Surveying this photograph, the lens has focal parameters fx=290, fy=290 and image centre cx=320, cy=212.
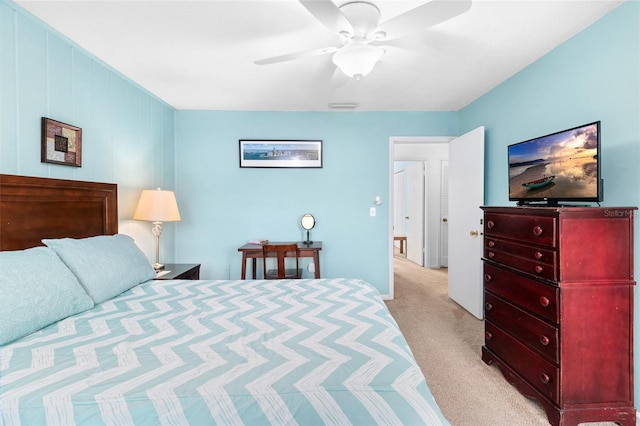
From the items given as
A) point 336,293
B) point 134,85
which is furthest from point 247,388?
point 134,85

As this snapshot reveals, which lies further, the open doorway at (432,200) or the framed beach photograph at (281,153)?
the open doorway at (432,200)

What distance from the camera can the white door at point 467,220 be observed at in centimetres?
312

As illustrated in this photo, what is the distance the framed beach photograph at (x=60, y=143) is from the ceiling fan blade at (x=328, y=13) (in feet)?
6.24

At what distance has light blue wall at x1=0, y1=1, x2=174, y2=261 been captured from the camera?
1.76 m

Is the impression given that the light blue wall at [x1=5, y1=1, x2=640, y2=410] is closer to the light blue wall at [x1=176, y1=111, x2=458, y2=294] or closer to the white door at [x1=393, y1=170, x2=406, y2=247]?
the light blue wall at [x1=176, y1=111, x2=458, y2=294]

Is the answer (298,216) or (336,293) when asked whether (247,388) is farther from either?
(298,216)

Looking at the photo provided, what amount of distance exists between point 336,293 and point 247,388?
100cm

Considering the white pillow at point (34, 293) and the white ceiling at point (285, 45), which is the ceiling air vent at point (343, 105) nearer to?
the white ceiling at point (285, 45)

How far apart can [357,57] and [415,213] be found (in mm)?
4899

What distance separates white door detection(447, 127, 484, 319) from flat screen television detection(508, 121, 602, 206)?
0.79 meters

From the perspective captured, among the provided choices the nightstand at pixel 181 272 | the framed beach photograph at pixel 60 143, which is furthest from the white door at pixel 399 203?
the framed beach photograph at pixel 60 143

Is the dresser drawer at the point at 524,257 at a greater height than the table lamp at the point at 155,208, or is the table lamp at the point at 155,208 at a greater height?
the table lamp at the point at 155,208

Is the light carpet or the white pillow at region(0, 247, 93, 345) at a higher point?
the white pillow at region(0, 247, 93, 345)

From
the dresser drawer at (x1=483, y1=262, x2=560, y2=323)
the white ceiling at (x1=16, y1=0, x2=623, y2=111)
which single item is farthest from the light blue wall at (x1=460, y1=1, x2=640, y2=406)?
the dresser drawer at (x1=483, y1=262, x2=560, y2=323)
